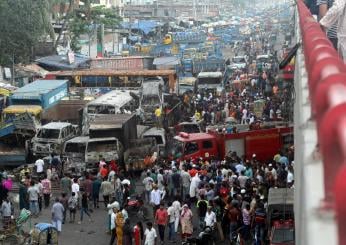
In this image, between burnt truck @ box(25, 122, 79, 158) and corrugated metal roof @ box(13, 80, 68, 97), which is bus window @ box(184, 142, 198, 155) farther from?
corrugated metal roof @ box(13, 80, 68, 97)

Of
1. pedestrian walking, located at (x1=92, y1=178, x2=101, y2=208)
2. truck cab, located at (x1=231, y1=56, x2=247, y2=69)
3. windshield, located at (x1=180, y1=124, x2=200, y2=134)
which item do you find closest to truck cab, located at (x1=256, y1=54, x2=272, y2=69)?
truck cab, located at (x1=231, y1=56, x2=247, y2=69)

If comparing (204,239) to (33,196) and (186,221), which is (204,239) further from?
(33,196)

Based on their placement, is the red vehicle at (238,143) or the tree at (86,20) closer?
the red vehicle at (238,143)

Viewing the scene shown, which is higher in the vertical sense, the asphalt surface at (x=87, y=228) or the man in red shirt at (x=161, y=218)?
the man in red shirt at (x=161, y=218)

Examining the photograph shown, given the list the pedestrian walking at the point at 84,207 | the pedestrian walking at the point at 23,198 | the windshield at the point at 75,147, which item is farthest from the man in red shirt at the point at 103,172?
the windshield at the point at 75,147

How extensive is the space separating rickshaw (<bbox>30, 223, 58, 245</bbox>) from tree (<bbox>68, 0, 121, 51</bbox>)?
3403 cm

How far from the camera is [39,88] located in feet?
84.0

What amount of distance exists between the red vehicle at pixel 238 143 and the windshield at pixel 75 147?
267 centimetres

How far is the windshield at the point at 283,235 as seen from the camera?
1076 centimetres

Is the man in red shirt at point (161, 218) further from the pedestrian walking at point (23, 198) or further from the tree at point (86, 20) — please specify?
the tree at point (86, 20)

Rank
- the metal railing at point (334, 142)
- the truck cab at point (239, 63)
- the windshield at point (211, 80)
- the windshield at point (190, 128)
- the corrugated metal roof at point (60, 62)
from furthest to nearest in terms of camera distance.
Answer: the truck cab at point (239, 63)
the corrugated metal roof at point (60, 62)
the windshield at point (211, 80)
the windshield at point (190, 128)
the metal railing at point (334, 142)

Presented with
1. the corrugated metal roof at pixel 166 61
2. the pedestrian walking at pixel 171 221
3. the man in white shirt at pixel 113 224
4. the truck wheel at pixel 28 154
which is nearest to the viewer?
the man in white shirt at pixel 113 224

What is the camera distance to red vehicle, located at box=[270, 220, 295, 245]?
1073 centimetres

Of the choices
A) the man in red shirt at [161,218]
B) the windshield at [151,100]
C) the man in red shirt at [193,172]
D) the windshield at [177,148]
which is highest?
the windshield at [151,100]
